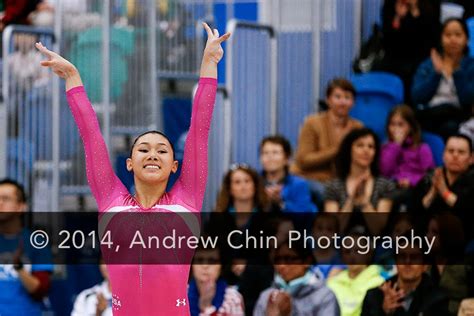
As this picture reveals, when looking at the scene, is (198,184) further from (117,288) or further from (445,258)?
(445,258)

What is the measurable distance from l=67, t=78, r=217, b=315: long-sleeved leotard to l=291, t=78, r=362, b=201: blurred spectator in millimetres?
3462

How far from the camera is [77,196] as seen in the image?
1069cm

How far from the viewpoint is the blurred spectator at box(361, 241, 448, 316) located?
7949 millimetres

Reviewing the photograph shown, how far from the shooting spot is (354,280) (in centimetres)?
834

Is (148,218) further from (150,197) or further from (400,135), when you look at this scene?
(400,135)

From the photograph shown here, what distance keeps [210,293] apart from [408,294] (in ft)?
4.06

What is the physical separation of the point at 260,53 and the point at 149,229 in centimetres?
411

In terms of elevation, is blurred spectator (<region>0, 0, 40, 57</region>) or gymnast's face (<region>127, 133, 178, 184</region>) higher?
blurred spectator (<region>0, 0, 40, 57</region>)

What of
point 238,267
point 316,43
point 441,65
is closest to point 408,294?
point 238,267

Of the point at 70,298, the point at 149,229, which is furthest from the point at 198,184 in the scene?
the point at 70,298

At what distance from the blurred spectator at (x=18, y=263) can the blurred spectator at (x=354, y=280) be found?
1929mm

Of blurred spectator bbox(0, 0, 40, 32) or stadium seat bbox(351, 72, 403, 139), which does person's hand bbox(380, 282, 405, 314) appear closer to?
stadium seat bbox(351, 72, 403, 139)

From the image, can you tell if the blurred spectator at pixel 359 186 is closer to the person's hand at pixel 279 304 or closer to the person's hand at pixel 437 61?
the person's hand at pixel 437 61

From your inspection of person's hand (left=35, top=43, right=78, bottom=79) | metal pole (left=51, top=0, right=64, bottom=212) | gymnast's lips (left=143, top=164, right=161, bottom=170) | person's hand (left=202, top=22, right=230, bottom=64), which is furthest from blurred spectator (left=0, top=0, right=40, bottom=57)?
gymnast's lips (left=143, top=164, right=161, bottom=170)
